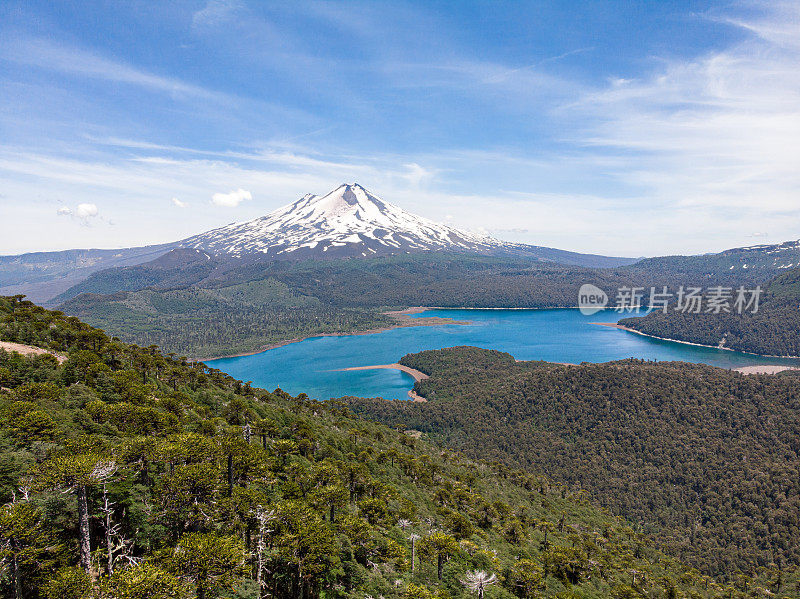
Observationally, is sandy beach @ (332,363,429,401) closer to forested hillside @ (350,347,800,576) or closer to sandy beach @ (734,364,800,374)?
forested hillside @ (350,347,800,576)

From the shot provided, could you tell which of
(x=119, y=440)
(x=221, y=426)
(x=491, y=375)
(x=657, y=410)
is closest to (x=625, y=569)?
(x=221, y=426)

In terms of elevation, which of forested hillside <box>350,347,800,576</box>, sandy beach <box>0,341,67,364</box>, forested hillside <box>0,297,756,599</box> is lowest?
forested hillside <box>350,347,800,576</box>

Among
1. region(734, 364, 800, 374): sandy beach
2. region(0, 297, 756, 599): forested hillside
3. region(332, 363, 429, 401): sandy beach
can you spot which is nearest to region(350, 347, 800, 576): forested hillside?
region(332, 363, 429, 401): sandy beach

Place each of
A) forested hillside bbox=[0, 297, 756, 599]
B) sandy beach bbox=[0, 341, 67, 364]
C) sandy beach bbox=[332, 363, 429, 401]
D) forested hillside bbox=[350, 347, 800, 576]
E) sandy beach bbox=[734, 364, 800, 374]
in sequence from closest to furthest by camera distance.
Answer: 1. forested hillside bbox=[0, 297, 756, 599]
2. sandy beach bbox=[0, 341, 67, 364]
3. forested hillside bbox=[350, 347, 800, 576]
4. sandy beach bbox=[332, 363, 429, 401]
5. sandy beach bbox=[734, 364, 800, 374]

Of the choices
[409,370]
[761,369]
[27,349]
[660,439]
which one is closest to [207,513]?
[27,349]

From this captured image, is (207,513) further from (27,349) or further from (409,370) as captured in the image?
(409,370)

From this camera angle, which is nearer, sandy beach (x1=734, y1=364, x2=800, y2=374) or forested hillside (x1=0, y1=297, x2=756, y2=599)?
forested hillside (x1=0, y1=297, x2=756, y2=599)
